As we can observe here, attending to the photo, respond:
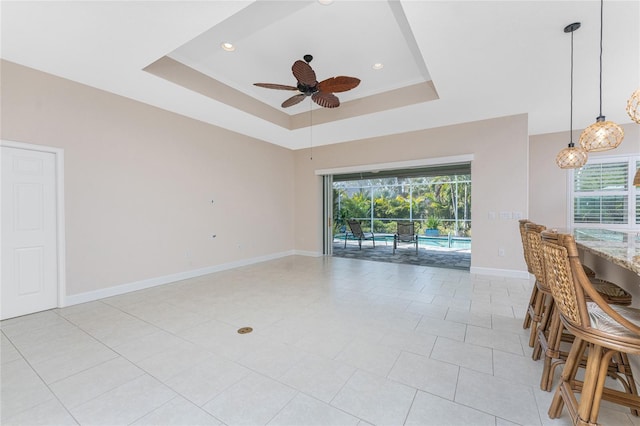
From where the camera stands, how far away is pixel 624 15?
220 cm

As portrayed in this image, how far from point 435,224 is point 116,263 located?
8.59 metres

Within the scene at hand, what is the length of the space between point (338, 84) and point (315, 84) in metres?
0.28

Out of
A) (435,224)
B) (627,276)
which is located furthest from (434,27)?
(435,224)

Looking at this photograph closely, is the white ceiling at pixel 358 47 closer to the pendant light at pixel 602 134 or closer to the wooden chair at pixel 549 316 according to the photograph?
the pendant light at pixel 602 134

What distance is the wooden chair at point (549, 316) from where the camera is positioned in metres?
1.72

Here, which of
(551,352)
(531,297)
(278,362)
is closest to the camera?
(551,352)

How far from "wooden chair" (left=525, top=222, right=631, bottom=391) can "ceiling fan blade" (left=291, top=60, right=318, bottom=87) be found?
250 cm

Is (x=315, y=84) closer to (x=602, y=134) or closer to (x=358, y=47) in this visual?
(x=358, y=47)

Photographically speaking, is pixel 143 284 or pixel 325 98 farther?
pixel 143 284

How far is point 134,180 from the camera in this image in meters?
3.88

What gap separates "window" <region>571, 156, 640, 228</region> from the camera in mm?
5078

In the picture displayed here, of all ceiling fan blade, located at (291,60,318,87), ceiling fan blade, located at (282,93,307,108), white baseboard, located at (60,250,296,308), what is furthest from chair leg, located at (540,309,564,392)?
white baseboard, located at (60,250,296,308)

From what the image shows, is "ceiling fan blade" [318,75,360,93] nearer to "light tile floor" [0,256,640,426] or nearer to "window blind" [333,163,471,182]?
"light tile floor" [0,256,640,426]

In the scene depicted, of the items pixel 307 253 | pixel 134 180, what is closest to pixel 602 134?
pixel 134 180
